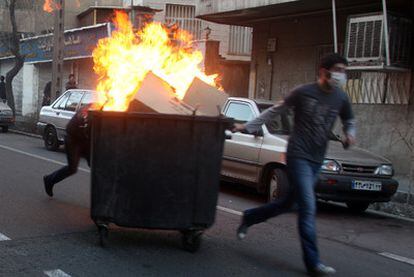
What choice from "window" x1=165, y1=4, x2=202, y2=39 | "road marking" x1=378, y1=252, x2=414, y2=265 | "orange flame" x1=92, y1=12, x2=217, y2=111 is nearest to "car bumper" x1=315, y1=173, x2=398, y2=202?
"road marking" x1=378, y1=252, x2=414, y2=265

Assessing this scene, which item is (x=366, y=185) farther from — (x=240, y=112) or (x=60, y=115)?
(x=60, y=115)

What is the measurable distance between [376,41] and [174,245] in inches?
312

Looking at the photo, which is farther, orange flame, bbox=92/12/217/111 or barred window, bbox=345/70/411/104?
barred window, bbox=345/70/411/104

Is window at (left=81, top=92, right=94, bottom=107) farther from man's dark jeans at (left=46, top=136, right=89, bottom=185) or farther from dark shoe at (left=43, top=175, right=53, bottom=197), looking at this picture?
man's dark jeans at (left=46, top=136, right=89, bottom=185)

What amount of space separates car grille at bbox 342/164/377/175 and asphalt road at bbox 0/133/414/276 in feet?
2.17

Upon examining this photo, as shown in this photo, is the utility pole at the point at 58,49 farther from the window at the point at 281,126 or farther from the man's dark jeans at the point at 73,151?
the man's dark jeans at the point at 73,151

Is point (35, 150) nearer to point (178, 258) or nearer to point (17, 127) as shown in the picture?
point (17, 127)

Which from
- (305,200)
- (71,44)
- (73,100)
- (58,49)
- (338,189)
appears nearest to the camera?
(305,200)

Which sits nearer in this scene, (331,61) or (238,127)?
Answer: (331,61)

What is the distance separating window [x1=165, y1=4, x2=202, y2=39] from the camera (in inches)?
873

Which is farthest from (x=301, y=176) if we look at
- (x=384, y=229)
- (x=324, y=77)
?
(x=384, y=229)

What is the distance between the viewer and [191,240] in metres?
5.40

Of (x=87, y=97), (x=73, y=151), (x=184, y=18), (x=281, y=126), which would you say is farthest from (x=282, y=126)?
(x=184, y=18)

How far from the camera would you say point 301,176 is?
4.91m
